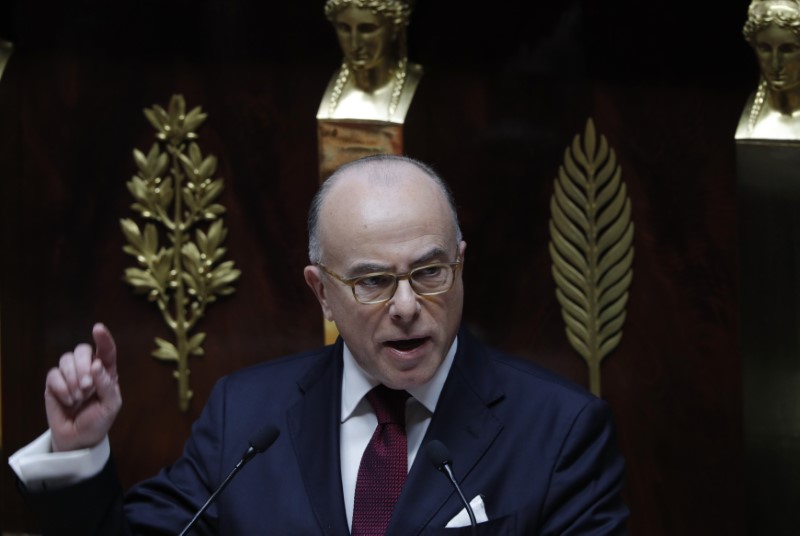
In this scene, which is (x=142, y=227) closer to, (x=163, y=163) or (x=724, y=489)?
(x=163, y=163)

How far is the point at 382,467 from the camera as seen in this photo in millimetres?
2125

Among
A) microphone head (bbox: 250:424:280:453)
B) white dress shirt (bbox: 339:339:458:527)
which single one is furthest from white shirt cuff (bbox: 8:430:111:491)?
white dress shirt (bbox: 339:339:458:527)

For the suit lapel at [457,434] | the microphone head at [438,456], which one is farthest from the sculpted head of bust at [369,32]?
the microphone head at [438,456]

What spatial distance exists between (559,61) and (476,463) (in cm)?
122

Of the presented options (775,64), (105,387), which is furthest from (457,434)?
(775,64)

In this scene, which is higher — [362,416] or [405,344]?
[405,344]

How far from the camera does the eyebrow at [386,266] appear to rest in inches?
80.6

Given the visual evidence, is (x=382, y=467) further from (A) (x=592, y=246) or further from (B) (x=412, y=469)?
(A) (x=592, y=246)

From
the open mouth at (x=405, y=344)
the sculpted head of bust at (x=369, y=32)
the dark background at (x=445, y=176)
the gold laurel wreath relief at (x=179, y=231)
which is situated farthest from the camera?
the gold laurel wreath relief at (x=179, y=231)

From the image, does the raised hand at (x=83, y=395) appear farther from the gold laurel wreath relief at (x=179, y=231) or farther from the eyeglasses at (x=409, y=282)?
the gold laurel wreath relief at (x=179, y=231)

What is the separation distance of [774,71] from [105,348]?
5.04 feet

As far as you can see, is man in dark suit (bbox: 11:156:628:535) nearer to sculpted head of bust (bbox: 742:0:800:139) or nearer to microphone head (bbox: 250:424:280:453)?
microphone head (bbox: 250:424:280:453)

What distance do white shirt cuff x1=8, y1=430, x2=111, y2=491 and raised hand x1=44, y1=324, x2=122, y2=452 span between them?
0.05ft

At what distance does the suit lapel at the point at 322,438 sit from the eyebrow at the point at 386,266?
277 mm
